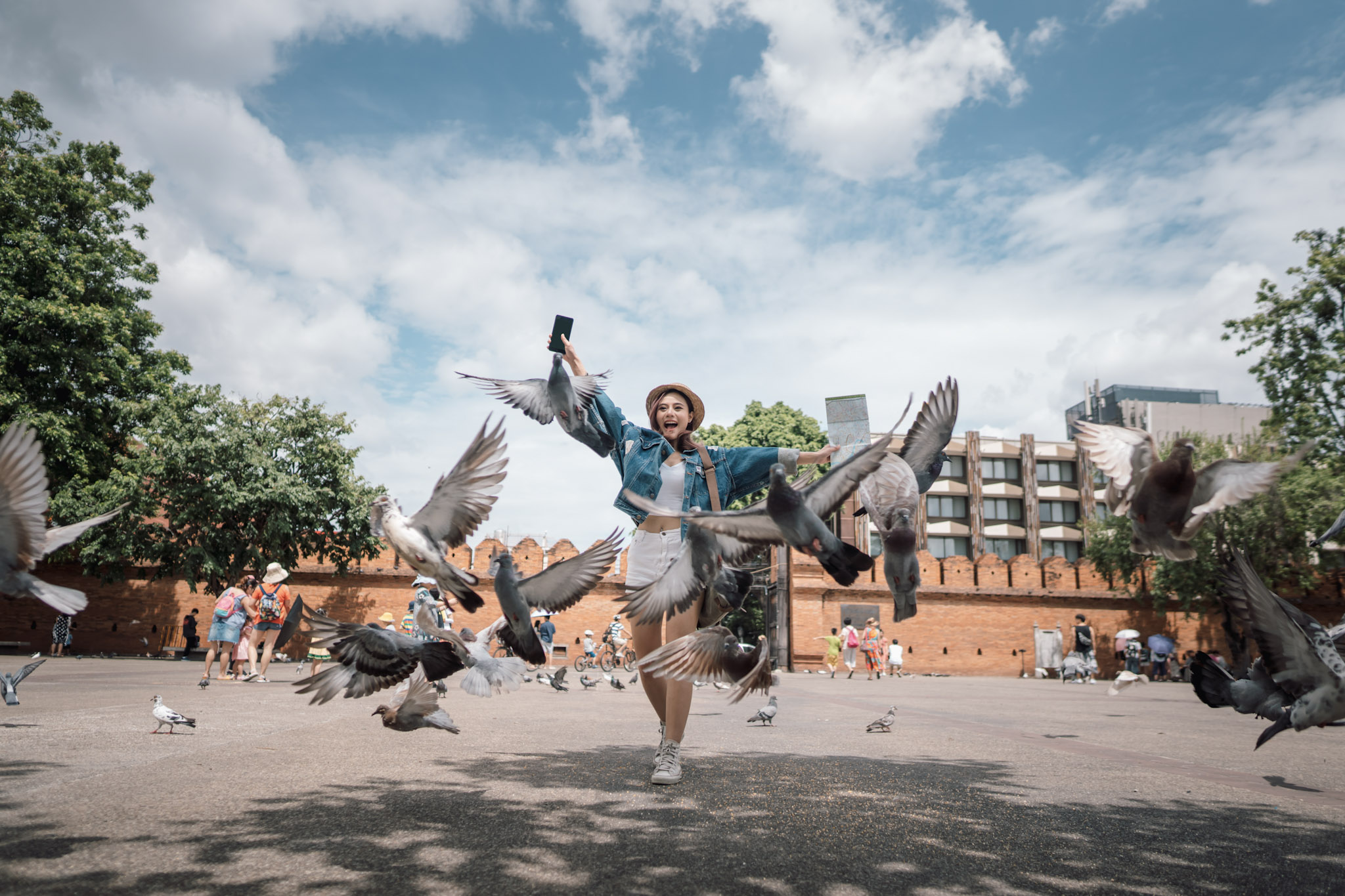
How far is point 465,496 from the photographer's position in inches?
96.8

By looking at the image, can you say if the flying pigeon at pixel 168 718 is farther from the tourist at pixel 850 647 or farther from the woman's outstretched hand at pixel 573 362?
the tourist at pixel 850 647

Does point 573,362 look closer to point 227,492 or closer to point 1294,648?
point 1294,648

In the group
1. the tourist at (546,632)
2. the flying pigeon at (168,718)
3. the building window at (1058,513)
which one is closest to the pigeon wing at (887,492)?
the tourist at (546,632)

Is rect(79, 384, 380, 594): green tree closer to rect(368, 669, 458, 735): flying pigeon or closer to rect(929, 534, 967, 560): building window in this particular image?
rect(368, 669, 458, 735): flying pigeon

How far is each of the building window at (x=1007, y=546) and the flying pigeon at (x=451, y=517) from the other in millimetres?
68127

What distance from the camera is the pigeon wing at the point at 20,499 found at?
8.72 feet

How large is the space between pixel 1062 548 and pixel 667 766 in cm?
7051

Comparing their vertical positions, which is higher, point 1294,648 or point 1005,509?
point 1005,509

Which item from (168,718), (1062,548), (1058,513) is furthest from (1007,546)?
(168,718)

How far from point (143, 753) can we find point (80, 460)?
70.8ft

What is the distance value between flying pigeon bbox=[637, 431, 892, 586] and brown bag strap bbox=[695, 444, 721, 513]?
165 cm

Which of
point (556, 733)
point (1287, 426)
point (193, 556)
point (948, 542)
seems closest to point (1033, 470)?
point (948, 542)

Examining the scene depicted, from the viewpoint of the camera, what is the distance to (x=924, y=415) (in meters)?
2.59

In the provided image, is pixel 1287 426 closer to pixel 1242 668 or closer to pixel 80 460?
pixel 1242 668
